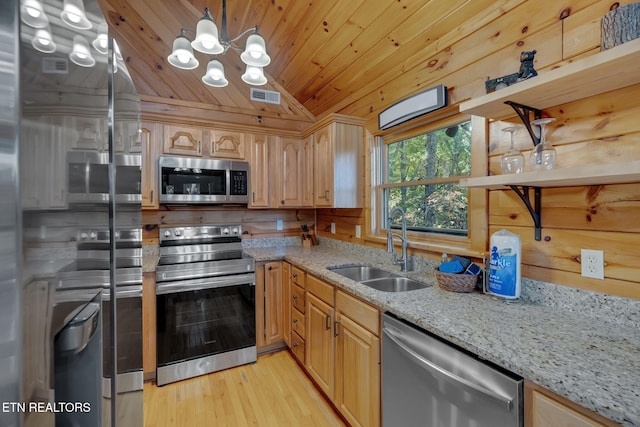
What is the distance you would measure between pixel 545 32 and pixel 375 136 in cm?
137

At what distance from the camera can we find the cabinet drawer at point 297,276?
7.78 ft

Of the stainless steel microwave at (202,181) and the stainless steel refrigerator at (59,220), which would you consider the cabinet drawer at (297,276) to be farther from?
the stainless steel refrigerator at (59,220)

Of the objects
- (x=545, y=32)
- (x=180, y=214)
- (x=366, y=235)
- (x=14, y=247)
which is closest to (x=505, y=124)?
(x=545, y=32)

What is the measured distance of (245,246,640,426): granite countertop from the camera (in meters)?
0.72

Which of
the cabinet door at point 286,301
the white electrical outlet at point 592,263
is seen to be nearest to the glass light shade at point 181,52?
the cabinet door at point 286,301

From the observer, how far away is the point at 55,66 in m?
0.37

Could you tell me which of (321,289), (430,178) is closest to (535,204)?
(430,178)

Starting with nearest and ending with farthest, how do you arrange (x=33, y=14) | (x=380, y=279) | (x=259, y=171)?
(x=33, y=14) < (x=380, y=279) < (x=259, y=171)

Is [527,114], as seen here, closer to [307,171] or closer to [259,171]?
[307,171]

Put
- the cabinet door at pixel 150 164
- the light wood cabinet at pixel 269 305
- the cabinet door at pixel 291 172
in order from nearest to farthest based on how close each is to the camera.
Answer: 1. the cabinet door at pixel 150 164
2. the light wood cabinet at pixel 269 305
3. the cabinet door at pixel 291 172

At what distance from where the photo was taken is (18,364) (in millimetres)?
312

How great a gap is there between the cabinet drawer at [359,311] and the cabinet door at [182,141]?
6.29 feet

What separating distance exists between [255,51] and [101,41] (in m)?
1.39

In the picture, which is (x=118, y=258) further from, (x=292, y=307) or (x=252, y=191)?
(x=252, y=191)
